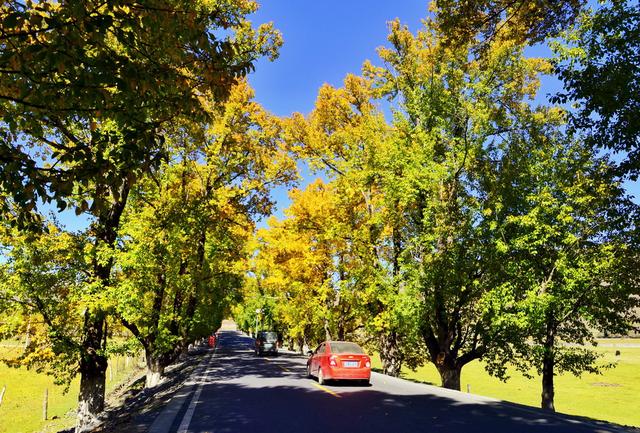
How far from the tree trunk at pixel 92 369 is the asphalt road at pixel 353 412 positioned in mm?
4685

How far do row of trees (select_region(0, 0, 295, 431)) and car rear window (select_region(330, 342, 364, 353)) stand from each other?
23.0ft

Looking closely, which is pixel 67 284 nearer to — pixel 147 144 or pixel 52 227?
pixel 52 227

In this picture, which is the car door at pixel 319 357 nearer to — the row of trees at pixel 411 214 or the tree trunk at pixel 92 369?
the row of trees at pixel 411 214

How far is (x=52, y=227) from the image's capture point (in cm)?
1455

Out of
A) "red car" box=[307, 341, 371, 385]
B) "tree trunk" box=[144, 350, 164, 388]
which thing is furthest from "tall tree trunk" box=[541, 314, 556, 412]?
"tree trunk" box=[144, 350, 164, 388]

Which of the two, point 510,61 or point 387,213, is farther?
point 387,213

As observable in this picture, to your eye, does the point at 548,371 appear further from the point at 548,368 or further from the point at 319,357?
the point at 319,357

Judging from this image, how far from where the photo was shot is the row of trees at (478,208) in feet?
50.7

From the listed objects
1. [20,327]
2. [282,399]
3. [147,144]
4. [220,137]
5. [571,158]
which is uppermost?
Result: [220,137]

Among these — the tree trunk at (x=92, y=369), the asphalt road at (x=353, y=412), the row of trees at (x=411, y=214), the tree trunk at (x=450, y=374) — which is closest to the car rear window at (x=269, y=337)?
the row of trees at (x=411, y=214)

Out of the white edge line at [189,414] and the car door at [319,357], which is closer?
the white edge line at [189,414]

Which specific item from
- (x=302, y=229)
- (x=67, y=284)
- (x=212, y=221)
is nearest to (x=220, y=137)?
(x=212, y=221)

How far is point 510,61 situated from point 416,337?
13.4 m

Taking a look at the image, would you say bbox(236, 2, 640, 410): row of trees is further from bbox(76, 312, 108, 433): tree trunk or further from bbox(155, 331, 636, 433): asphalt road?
bbox(76, 312, 108, 433): tree trunk
